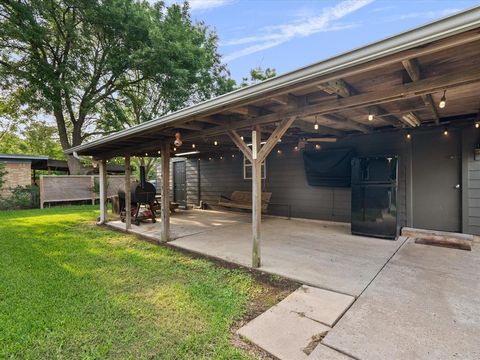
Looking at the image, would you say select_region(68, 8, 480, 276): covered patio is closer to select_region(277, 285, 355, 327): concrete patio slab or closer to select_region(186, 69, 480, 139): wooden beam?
select_region(186, 69, 480, 139): wooden beam

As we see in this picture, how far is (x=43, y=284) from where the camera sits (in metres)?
2.99

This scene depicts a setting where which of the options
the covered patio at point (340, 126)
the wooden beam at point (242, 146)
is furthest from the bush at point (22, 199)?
the wooden beam at point (242, 146)

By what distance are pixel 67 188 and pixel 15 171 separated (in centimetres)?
209

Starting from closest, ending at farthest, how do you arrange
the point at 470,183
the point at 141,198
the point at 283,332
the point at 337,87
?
1. the point at 283,332
2. the point at 337,87
3. the point at 470,183
4. the point at 141,198

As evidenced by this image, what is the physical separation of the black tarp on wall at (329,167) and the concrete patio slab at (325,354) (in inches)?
185

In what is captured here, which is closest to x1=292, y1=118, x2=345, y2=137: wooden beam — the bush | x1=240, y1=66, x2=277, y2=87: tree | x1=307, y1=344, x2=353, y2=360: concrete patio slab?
x1=307, y1=344, x2=353, y2=360: concrete patio slab

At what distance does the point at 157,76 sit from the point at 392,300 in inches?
520

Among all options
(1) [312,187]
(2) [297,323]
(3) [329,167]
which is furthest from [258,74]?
(2) [297,323]

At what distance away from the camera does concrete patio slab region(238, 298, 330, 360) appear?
181 cm

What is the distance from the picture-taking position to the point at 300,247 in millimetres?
4301

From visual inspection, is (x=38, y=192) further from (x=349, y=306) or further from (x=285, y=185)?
(x=349, y=306)

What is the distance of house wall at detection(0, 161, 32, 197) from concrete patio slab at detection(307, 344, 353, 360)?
1324 centimetres

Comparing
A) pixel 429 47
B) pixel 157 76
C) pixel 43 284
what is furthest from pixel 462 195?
pixel 157 76

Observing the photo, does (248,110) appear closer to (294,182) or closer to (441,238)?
(294,182)
